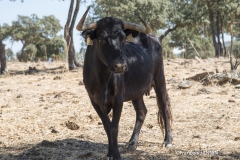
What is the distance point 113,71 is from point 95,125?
11.4ft

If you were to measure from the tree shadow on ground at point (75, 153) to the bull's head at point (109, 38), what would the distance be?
1463 mm

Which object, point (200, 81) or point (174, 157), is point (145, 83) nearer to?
point (174, 157)

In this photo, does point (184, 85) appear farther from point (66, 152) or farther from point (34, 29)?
point (34, 29)

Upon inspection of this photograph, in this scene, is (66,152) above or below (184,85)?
below

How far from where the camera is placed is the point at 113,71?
4.27 meters

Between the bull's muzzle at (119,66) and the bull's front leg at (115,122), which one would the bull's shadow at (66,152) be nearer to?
the bull's front leg at (115,122)

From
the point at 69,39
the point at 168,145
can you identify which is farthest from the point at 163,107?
the point at 69,39

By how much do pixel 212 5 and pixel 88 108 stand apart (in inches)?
897

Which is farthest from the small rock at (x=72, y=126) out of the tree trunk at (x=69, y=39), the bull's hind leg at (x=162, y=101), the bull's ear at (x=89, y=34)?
the tree trunk at (x=69, y=39)

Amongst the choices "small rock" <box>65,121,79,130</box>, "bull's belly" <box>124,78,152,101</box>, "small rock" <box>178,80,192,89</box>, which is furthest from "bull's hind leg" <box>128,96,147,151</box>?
"small rock" <box>178,80,192,89</box>

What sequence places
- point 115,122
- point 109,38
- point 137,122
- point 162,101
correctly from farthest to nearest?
point 162,101, point 137,122, point 115,122, point 109,38

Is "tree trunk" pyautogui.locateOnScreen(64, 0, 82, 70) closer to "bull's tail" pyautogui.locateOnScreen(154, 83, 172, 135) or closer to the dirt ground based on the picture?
the dirt ground

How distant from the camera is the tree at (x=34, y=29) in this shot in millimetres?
46188

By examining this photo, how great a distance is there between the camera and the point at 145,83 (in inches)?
227
